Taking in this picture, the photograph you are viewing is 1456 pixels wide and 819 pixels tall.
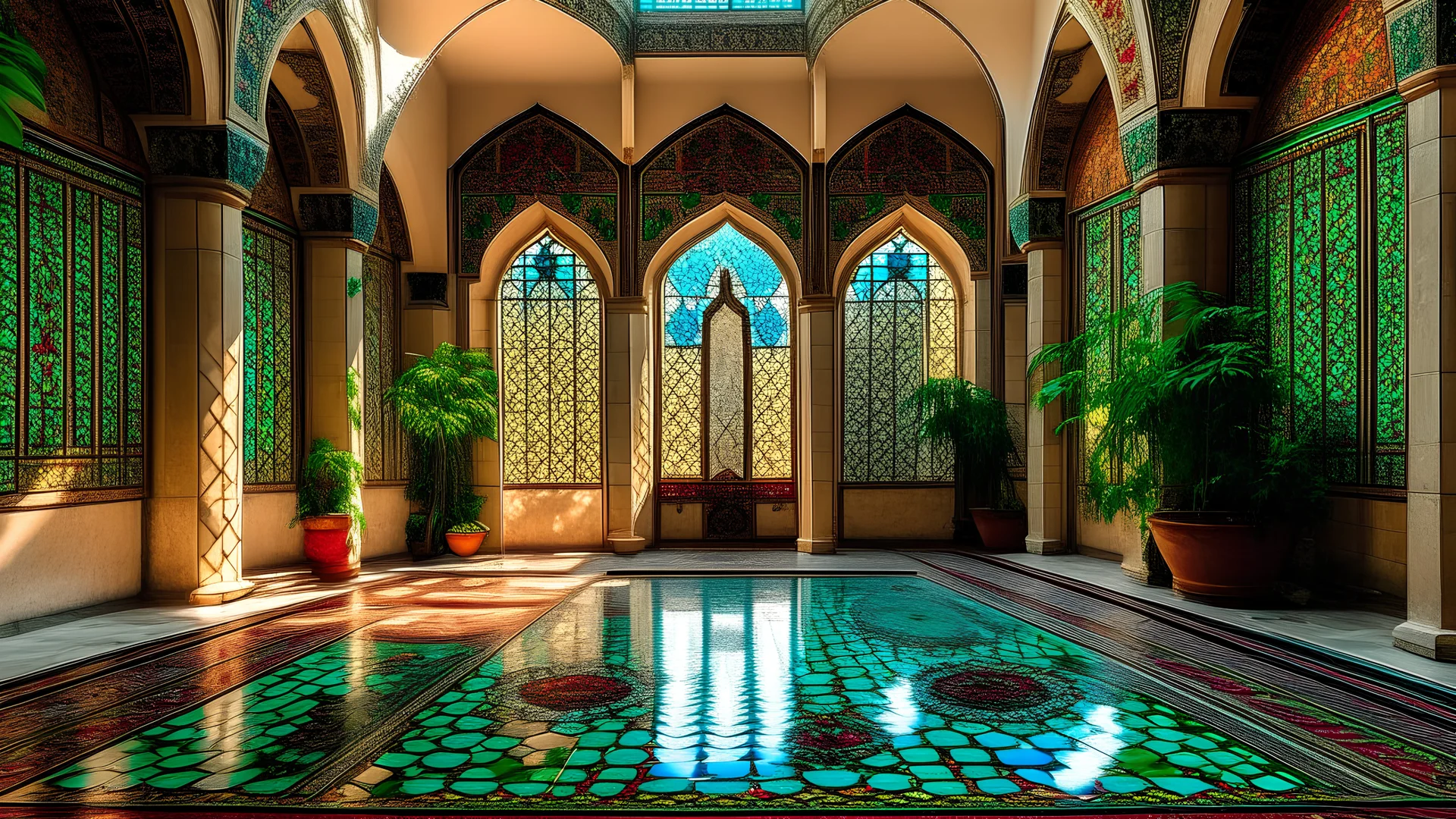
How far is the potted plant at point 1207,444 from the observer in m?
6.06

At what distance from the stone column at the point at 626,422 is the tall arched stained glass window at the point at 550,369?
49 cm

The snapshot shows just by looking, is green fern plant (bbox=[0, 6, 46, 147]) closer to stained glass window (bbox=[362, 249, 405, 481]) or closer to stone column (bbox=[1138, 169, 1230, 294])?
stained glass window (bbox=[362, 249, 405, 481])

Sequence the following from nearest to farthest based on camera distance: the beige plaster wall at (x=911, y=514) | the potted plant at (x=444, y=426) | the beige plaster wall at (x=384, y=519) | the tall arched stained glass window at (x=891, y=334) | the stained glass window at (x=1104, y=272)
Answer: the stained glass window at (x=1104, y=272) → the potted plant at (x=444, y=426) → the beige plaster wall at (x=384, y=519) → the beige plaster wall at (x=911, y=514) → the tall arched stained glass window at (x=891, y=334)

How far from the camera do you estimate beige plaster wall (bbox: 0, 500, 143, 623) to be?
5.69m

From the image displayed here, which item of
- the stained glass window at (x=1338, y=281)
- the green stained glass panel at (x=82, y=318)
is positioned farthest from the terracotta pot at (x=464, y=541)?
the stained glass window at (x=1338, y=281)

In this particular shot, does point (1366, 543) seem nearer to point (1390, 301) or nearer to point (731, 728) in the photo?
point (1390, 301)

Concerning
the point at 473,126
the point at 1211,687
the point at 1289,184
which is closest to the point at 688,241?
the point at 473,126

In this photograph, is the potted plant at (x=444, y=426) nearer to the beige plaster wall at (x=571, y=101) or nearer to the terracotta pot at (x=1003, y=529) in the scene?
the beige plaster wall at (x=571, y=101)

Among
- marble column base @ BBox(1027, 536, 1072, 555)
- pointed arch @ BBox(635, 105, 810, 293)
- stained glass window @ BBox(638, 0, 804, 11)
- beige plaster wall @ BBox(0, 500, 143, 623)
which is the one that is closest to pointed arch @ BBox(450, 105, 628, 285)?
pointed arch @ BBox(635, 105, 810, 293)

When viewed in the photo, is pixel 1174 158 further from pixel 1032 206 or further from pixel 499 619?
pixel 499 619

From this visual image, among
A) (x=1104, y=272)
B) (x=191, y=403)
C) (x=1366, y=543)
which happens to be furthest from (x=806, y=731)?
(x=1104, y=272)

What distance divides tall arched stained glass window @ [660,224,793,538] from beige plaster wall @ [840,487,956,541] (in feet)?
3.68

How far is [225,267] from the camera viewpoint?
671 centimetres

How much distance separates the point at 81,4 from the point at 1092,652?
284 inches
